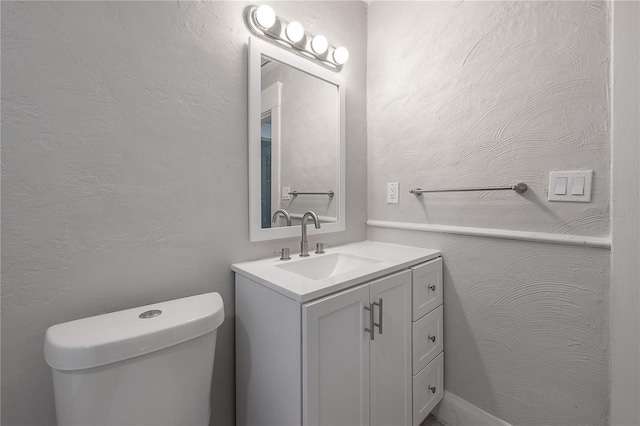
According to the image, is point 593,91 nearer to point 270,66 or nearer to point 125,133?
point 270,66

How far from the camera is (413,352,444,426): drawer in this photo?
1.16 m

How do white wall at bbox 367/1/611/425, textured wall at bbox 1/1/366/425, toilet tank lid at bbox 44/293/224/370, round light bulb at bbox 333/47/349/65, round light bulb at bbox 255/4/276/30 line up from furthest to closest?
round light bulb at bbox 333/47/349/65
round light bulb at bbox 255/4/276/30
white wall at bbox 367/1/611/425
textured wall at bbox 1/1/366/425
toilet tank lid at bbox 44/293/224/370

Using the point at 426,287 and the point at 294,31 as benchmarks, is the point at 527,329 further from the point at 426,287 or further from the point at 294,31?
the point at 294,31

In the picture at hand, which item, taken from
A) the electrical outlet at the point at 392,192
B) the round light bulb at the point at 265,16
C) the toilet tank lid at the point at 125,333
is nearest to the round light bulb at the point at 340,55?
the round light bulb at the point at 265,16

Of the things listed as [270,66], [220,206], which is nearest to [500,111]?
[270,66]

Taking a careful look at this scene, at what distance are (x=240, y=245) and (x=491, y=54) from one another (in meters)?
1.33

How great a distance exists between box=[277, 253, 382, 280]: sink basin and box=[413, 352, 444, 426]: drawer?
0.52 m

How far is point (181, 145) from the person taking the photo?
0.98 metres

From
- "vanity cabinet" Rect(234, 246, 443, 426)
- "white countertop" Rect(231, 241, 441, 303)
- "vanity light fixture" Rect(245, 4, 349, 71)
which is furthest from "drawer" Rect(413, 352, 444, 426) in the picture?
"vanity light fixture" Rect(245, 4, 349, 71)

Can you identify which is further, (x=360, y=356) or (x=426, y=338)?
(x=426, y=338)

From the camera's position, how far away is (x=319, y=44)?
4.36ft

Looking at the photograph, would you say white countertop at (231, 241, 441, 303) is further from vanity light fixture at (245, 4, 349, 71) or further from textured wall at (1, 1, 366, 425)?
vanity light fixture at (245, 4, 349, 71)

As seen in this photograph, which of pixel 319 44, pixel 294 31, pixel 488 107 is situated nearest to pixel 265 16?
pixel 294 31

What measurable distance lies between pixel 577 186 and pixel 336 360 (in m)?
1.03
